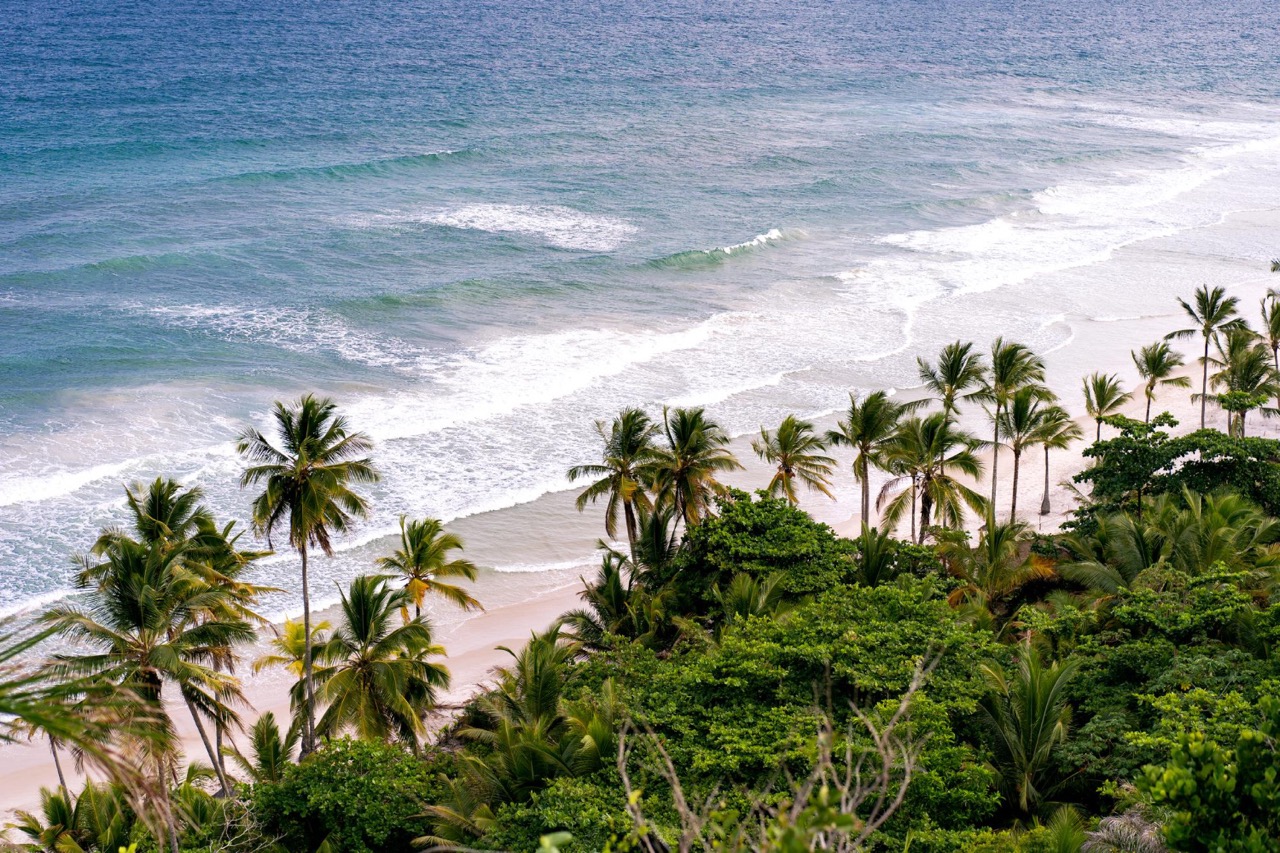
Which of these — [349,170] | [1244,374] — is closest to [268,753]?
[1244,374]

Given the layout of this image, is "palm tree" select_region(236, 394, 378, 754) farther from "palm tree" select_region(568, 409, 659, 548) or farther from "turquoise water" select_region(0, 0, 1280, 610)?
"turquoise water" select_region(0, 0, 1280, 610)

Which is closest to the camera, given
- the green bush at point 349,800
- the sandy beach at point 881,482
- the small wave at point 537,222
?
the green bush at point 349,800

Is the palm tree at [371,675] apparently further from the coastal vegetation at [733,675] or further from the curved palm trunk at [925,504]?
the curved palm trunk at [925,504]

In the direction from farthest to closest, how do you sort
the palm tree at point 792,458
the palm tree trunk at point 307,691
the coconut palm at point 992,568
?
the palm tree at point 792,458 → the coconut palm at point 992,568 → the palm tree trunk at point 307,691

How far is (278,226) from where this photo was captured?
66.5 metres

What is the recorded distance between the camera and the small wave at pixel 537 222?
219ft

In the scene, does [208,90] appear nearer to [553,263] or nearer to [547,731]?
[553,263]

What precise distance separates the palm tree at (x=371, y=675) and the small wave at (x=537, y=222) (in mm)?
42309

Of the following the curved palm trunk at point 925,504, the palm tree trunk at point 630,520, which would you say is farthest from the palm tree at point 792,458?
the palm tree trunk at point 630,520

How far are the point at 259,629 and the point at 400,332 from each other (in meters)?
23.9

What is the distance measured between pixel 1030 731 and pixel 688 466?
42.2 ft

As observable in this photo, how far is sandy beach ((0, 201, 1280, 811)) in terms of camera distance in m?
31.7

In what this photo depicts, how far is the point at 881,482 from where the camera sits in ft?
137

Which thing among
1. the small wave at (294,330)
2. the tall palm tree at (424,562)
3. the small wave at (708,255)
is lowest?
the tall palm tree at (424,562)
